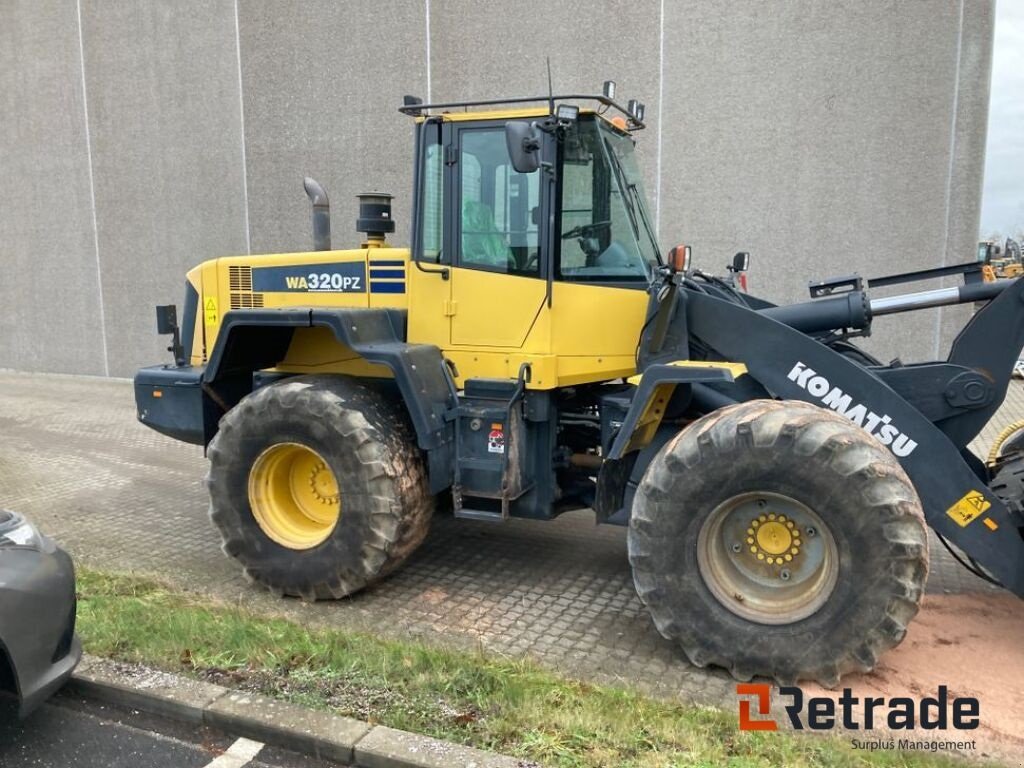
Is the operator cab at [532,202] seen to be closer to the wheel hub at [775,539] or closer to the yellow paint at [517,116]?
the yellow paint at [517,116]

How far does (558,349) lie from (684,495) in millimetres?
1302

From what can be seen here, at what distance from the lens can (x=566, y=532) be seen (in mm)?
6293

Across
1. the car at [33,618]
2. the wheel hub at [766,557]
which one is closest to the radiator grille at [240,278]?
the car at [33,618]

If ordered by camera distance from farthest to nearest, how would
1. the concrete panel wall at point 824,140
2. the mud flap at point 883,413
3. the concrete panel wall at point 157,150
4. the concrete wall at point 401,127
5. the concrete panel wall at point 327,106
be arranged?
the concrete panel wall at point 157,150
the concrete panel wall at point 327,106
the concrete wall at point 401,127
the concrete panel wall at point 824,140
the mud flap at point 883,413

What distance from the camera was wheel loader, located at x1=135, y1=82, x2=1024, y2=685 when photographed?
13.0ft

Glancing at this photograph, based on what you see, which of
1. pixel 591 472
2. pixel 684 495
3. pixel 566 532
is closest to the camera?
pixel 684 495

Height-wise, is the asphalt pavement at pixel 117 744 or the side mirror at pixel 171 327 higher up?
the side mirror at pixel 171 327

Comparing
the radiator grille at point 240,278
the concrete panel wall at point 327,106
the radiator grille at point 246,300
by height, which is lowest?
the radiator grille at point 246,300

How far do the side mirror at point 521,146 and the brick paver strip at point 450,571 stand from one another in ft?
8.29

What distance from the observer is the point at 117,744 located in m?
3.49

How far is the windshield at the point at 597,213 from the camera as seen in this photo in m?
4.77

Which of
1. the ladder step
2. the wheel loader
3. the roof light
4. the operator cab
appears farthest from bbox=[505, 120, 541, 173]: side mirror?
the ladder step

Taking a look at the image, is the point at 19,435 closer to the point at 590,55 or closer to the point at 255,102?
the point at 255,102

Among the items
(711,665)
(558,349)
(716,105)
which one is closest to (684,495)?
(711,665)
